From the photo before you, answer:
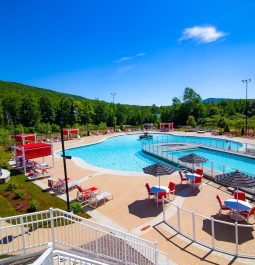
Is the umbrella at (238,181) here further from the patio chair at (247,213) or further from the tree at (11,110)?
the tree at (11,110)

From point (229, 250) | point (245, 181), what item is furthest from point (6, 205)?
point (245, 181)

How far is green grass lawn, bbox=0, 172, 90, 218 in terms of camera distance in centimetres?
1117

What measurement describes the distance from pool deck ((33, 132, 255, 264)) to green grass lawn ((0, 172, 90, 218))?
742mm

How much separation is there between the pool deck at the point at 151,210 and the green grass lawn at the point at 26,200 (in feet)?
2.43

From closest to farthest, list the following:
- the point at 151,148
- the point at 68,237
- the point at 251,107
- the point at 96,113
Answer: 1. the point at 68,237
2. the point at 151,148
3. the point at 96,113
4. the point at 251,107

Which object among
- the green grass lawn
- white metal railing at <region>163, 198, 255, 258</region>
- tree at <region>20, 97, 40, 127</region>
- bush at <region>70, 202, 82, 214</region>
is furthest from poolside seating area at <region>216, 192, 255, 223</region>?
tree at <region>20, 97, 40, 127</region>

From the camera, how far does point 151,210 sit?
11.0 meters

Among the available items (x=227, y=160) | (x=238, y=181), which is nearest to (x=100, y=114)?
(x=227, y=160)

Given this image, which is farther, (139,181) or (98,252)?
(139,181)

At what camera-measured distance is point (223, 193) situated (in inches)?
512

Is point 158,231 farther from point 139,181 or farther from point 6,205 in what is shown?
point 6,205

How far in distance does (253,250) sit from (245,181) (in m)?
2.93

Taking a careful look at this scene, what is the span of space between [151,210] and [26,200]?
6.62 meters

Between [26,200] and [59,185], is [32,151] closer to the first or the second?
[59,185]
